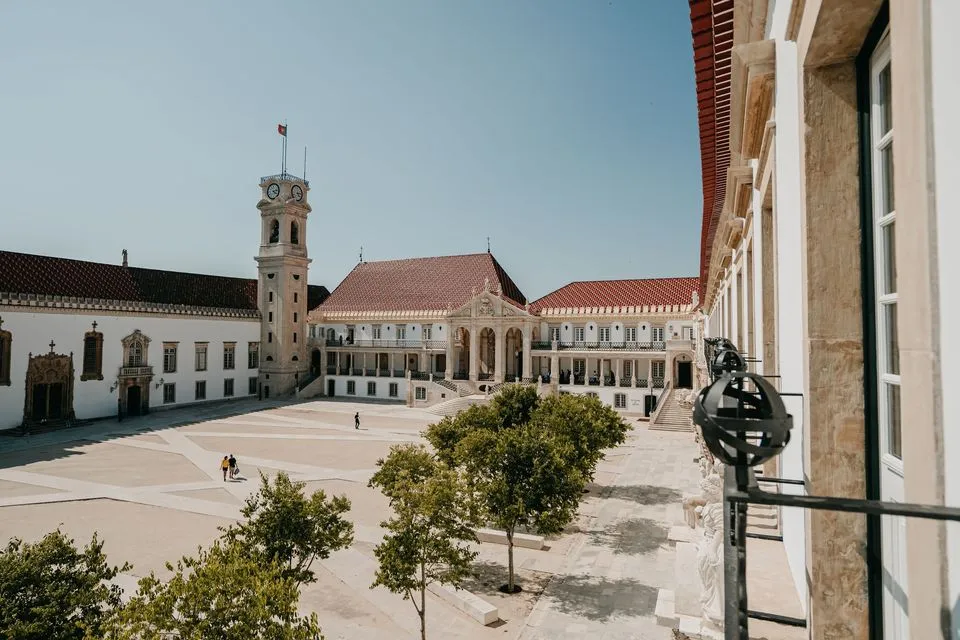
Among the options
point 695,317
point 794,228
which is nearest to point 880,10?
point 794,228

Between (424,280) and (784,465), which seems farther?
(424,280)

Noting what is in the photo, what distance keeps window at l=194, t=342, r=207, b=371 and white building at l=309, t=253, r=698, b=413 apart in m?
10.6

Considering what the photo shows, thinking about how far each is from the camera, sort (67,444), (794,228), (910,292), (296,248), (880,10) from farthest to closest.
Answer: (296,248), (67,444), (794,228), (880,10), (910,292)

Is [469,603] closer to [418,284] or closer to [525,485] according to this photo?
[525,485]

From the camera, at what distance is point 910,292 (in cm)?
204

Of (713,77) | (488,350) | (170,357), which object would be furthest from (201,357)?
(713,77)

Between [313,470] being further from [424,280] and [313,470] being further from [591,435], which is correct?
[424,280]

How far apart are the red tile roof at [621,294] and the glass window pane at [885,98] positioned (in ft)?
141

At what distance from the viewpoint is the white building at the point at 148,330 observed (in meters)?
39.0

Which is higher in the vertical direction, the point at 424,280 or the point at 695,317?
the point at 424,280

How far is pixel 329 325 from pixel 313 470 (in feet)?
108

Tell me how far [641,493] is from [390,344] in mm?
35254

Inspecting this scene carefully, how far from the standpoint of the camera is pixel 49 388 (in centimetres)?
3994

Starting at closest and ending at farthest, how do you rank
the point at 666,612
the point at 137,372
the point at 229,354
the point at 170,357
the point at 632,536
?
1. the point at 666,612
2. the point at 632,536
3. the point at 137,372
4. the point at 170,357
5. the point at 229,354
